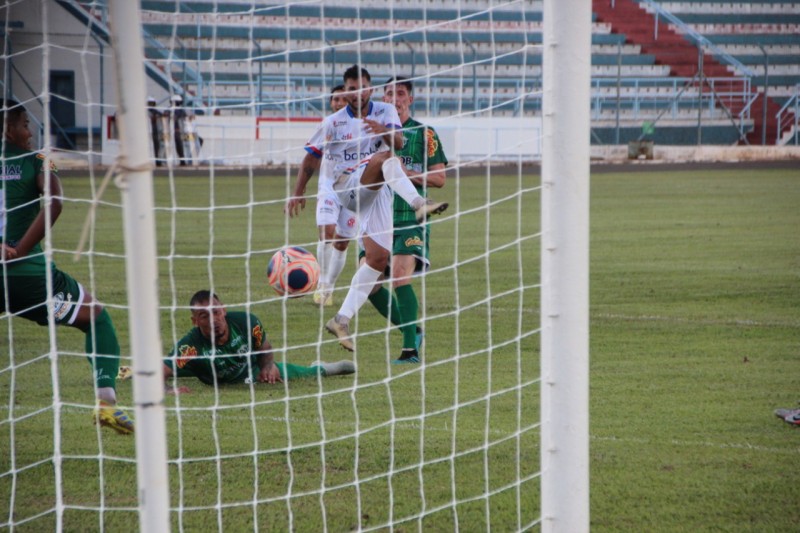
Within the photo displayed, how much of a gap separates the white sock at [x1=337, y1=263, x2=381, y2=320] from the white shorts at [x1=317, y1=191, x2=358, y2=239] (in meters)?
1.28

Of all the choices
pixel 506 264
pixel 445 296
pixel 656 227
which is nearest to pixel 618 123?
pixel 656 227

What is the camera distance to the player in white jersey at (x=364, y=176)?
6.41 metres

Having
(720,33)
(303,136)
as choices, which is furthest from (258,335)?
(720,33)

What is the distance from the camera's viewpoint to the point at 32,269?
499cm

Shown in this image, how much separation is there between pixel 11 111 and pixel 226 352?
1.76m

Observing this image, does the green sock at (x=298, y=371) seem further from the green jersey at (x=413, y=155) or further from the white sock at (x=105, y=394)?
the green jersey at (x=413, y=155)

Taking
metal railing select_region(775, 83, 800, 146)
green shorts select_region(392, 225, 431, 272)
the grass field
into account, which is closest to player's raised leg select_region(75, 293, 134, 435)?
the grass field

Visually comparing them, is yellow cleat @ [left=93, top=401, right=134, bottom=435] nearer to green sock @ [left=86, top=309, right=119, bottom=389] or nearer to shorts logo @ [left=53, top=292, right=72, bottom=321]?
green sock @ [left=86, top=309, right=119, bottom=389]

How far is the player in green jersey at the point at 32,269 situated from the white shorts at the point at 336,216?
10.6 feet

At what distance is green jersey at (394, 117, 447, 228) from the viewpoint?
22.6 ft

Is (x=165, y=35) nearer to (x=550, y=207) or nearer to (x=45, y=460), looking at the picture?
(x=45, y=460)

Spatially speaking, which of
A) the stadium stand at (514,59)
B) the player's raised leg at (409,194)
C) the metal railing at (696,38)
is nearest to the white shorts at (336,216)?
the player's raised leg at (409,194)

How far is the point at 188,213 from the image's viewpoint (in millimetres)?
15664

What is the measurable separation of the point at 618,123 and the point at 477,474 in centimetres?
2377
